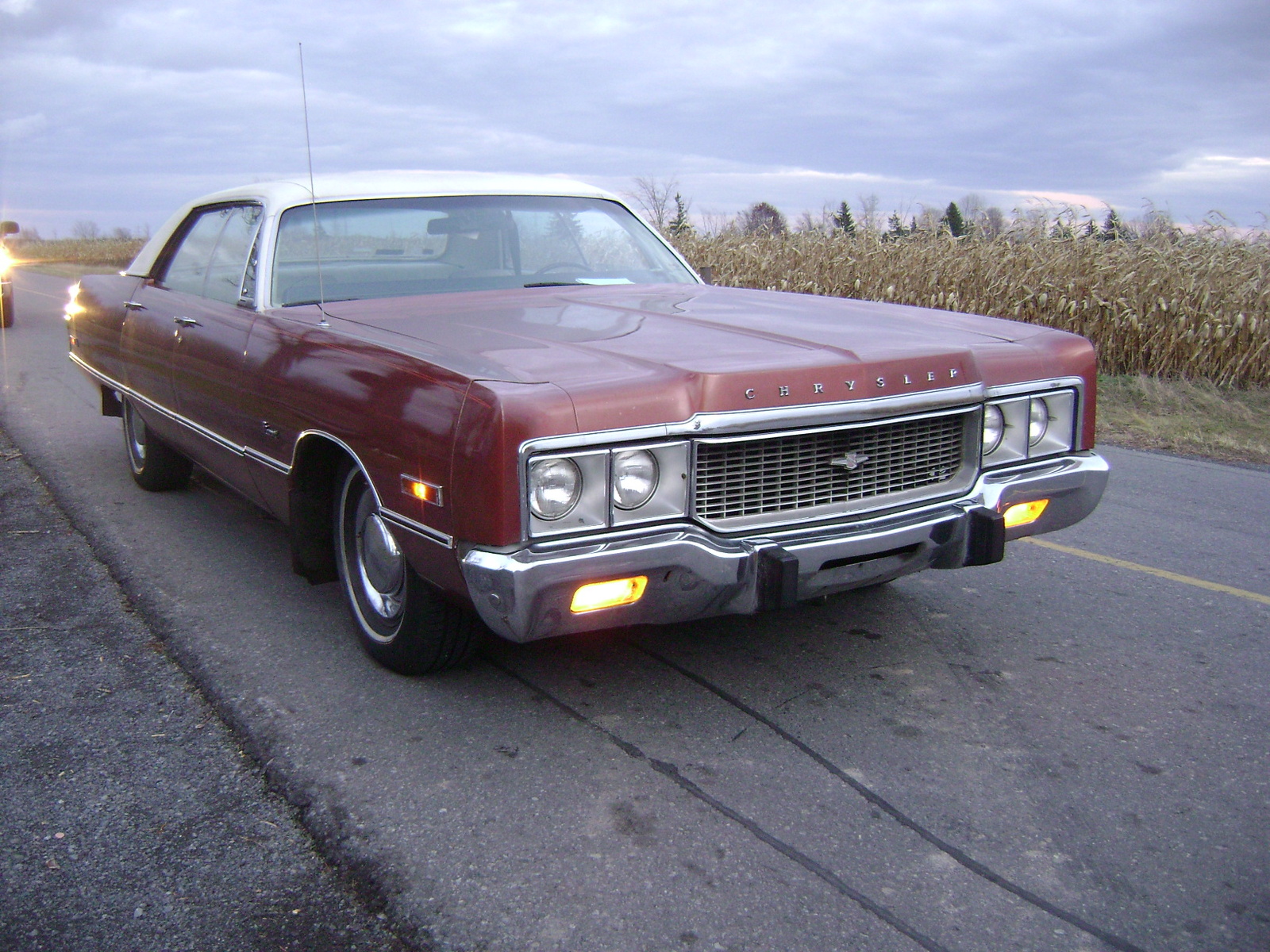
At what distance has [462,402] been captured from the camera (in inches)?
101

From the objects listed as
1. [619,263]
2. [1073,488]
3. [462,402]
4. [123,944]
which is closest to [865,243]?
[619,263]

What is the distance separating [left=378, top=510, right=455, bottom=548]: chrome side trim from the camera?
2.65m

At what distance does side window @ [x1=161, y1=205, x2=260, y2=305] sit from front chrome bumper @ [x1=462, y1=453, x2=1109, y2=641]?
214 cm

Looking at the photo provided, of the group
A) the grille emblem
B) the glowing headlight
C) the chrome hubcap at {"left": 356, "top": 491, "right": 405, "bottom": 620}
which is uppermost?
the glowing headlight

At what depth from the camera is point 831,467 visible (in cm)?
293

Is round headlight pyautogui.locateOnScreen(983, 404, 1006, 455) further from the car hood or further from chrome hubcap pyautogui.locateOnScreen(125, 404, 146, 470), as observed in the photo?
chrome hubcap pyautogui.locateOnScreen(125, 404, 146, 470)

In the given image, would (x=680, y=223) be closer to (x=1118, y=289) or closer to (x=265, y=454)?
(x=1118, y=289)

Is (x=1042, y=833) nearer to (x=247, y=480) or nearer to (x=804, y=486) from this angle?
(x=804, y=486)

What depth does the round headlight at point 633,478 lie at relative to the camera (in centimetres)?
260

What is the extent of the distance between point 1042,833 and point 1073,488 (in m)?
1.27

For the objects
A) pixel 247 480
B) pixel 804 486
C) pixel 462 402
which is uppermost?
pixel 462 402

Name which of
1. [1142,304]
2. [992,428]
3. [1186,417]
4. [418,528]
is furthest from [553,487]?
[1142,304]

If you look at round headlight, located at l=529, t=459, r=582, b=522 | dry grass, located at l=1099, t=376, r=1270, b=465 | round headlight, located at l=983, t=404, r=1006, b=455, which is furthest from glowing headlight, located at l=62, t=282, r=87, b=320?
dry grass, located at l=1099, t=376, r=1270, b=465

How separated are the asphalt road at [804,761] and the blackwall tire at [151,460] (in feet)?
3.10
